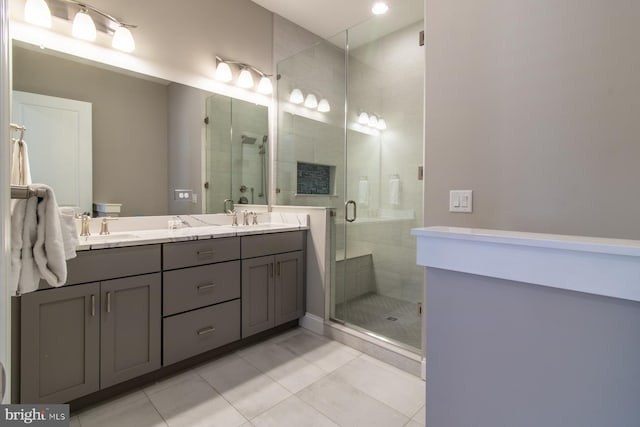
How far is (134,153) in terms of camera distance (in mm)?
2164

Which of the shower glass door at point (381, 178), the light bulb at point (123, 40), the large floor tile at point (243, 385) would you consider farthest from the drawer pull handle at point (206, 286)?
the light bulb at point (123, 40)

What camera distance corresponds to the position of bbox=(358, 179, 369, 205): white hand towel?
2906mm

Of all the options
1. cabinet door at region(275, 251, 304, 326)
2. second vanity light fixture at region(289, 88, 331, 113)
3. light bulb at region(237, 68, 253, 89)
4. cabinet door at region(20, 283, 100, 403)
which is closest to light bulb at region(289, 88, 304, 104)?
second vanity light fixture at region(289, 88, 331, 113)

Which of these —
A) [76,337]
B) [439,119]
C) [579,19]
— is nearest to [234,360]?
[76,337]

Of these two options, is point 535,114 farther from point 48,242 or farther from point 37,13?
point 37,13

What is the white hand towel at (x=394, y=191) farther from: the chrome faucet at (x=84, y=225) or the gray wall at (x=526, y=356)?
the chrome faucet at (x=84, y=225)

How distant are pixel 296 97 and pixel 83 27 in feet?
5.61

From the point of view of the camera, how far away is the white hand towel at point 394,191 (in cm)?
279

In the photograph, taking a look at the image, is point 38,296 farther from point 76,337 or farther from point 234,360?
point 234,360

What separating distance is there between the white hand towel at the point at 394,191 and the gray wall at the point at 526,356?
1879 mm

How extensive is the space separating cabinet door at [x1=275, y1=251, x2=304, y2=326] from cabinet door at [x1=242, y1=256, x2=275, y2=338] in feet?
0.21

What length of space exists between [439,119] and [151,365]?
2.16 metres

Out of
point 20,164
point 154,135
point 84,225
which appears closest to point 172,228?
point 84,225

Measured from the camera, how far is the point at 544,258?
774 millimetres
